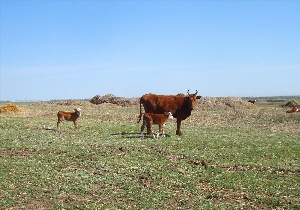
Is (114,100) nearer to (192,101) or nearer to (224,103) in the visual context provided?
(224,103)

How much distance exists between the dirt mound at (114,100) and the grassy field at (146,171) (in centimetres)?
4515

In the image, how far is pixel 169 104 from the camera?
27.3m

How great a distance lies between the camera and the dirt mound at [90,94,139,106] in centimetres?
7168

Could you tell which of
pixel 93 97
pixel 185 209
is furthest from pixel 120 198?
pixel 93 97

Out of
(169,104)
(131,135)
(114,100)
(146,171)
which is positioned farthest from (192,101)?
(114,100)

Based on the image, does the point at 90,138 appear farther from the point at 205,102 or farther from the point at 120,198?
the point at 205,102

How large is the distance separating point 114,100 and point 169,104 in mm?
51005

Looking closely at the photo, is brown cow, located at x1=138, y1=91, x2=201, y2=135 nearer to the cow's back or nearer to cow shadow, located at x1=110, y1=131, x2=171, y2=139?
the cow's back

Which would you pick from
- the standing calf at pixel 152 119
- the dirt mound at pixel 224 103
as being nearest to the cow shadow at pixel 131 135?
the standing calf at pixel 152 119

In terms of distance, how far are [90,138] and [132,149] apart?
493cm

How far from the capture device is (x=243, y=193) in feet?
42.4

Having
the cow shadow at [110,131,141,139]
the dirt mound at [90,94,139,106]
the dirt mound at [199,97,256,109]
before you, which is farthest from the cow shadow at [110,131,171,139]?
the dirt mound at [90,94,139,106]

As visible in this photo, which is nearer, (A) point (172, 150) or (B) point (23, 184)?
(B) point (23, 184)

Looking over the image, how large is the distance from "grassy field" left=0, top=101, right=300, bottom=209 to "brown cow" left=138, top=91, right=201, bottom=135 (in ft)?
5.70
